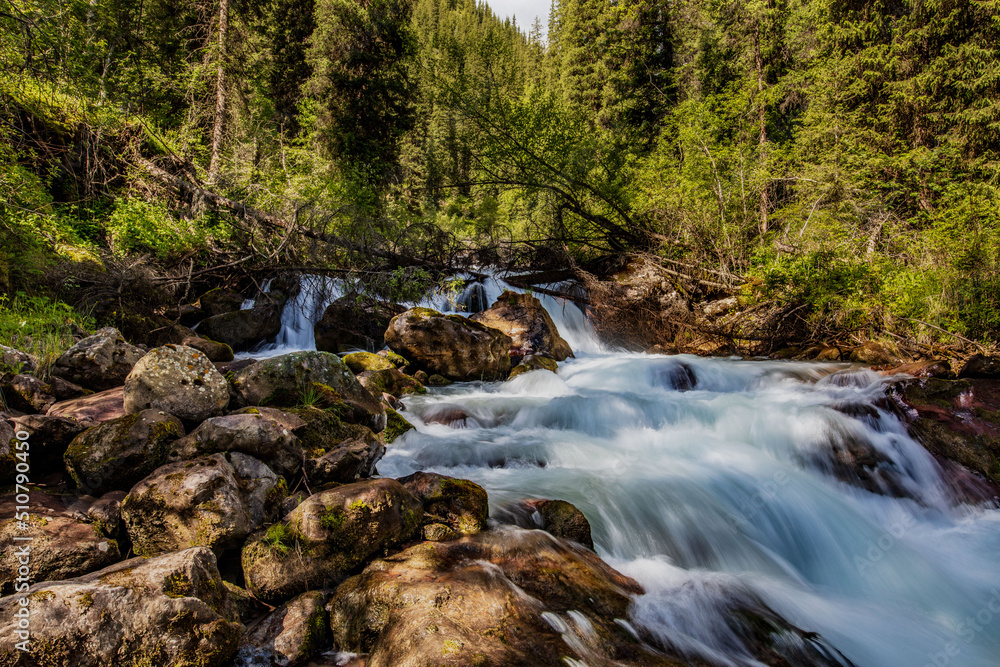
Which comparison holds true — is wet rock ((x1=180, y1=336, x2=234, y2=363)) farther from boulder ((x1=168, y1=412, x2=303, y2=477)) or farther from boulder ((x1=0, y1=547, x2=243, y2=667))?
boulder ((x1=0, y1=547, x2=243, y2=667))

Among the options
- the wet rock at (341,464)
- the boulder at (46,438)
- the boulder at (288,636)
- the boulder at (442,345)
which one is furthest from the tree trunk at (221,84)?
the boulder at (288,636)

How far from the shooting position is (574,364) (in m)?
10.3

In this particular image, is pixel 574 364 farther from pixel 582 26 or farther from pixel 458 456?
pixel 582 26

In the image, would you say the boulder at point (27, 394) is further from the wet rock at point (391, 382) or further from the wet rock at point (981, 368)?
the wet rock at point (981, 368)

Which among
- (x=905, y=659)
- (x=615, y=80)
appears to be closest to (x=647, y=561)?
(x=905, y=659)

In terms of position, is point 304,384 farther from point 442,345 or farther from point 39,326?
point 442,345

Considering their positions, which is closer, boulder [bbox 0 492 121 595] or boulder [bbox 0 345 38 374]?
boulder [bbox 0 492 121 595]

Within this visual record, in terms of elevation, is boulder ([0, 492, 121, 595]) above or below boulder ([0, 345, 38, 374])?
below

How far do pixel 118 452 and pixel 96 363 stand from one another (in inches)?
91.7

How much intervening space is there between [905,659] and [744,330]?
7819 mm

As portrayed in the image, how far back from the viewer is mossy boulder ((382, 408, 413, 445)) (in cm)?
557

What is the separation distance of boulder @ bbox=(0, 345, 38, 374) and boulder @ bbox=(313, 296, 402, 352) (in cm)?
501

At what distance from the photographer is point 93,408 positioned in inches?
160

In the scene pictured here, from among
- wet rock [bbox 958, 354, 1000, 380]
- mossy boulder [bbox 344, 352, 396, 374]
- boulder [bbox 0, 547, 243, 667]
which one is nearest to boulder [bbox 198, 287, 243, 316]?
mossy boulder [bbox 344, 352, 396, 374]
